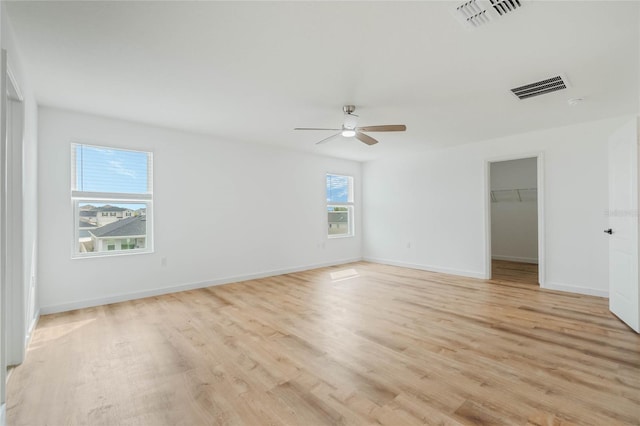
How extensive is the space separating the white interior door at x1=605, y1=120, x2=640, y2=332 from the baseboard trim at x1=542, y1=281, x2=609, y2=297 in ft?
2.64

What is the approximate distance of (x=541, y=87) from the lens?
296cm

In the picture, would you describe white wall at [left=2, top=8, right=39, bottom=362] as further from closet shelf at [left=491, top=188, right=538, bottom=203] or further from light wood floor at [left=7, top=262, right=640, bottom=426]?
closet shelf at [left=491, top=188, right=538, bottom=203]

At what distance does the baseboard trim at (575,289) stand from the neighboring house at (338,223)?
3.92 meters

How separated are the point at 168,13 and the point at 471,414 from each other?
3095 millimetres

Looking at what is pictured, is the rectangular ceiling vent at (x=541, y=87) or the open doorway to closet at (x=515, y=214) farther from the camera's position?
the open doorway to closet at (x=515, y=214)

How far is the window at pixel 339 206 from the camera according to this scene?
671cm

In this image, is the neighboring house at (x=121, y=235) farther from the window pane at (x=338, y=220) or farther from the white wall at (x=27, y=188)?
the window pane at (x=338, y=220)

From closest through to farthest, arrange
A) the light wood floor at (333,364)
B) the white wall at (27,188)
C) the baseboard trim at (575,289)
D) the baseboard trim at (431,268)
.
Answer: the light wood floor at (333,364), the white wall at (27,188), the baseboard trim at (575,289), the baseboard trim at (431,268)

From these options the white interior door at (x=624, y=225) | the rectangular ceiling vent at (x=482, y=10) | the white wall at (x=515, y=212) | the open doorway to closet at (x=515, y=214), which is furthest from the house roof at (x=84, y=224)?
the white wall at (x=515, y=212)

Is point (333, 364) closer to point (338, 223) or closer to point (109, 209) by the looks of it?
point (109, 209)

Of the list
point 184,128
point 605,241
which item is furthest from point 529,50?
point 184,128

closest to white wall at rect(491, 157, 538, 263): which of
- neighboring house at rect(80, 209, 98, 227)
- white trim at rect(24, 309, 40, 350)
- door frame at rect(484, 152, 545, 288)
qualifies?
door frame at rect(484, 152, 545, 288)

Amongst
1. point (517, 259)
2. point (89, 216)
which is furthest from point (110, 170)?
point (517, 259)

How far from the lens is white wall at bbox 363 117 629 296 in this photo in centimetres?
414
